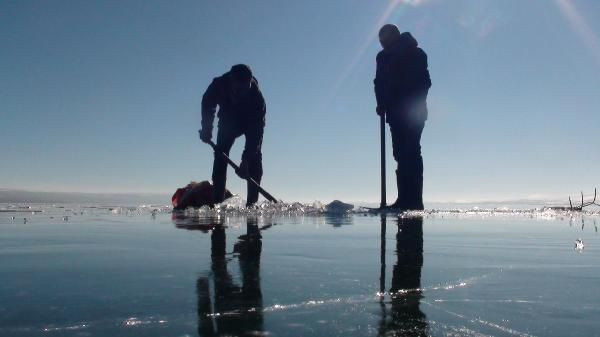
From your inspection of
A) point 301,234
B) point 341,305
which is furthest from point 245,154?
point 341,305

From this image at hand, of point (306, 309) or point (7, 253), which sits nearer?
point (306, 309)

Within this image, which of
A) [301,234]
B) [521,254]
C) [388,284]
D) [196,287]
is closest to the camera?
[196,287]

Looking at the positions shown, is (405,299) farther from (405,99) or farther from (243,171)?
(405,99)

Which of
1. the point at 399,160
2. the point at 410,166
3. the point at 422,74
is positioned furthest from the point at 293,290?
the point at 422,74

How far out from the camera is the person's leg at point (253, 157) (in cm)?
852

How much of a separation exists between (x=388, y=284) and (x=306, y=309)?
492 millimetres

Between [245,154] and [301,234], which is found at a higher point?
[245,154]

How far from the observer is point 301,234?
12.2 feet

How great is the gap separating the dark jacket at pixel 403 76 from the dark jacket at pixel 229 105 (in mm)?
2272

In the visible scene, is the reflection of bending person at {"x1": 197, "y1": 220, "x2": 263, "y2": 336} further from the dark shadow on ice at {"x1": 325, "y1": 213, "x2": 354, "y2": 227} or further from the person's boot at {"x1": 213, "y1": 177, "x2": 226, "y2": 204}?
the person's boot at {"x1": 213, "y1": 177, "x2": 226, "y2": 204}

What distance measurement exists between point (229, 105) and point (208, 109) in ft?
1.34

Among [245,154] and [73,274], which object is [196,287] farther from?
[245,154]

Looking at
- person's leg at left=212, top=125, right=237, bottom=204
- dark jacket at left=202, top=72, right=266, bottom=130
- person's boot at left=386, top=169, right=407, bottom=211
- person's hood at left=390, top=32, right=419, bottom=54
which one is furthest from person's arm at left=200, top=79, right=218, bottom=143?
person's boot at left=386, top=169, right=407, bottom=211

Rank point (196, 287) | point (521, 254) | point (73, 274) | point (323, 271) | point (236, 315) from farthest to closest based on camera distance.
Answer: point (521, 254) → point (323, 271) → point (73, 274) → point (196, 287) → point (236, 315)
